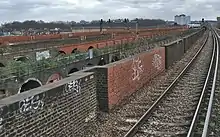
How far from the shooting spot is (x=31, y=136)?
7.31m

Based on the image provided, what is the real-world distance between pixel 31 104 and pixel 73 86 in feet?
7.37

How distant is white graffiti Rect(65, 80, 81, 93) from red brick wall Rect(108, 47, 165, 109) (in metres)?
2.16

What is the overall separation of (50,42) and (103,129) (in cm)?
2359

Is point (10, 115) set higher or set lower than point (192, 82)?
higher

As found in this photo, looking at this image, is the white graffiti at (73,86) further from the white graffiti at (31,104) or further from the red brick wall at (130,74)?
the red brick wall at (130,74)

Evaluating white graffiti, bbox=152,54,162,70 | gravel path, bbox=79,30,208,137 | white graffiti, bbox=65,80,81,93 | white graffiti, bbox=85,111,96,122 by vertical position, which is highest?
white graffiti, bbox=65,80,81,93

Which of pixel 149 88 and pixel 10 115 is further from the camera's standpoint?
pixel 149 88

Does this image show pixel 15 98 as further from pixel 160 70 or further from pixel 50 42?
pixel 50 42

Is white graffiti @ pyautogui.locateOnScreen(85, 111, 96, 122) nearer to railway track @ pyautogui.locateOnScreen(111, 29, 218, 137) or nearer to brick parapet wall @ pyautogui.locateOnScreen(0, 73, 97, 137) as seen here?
brick parapet wall @ pyautogui.locateOnScreen(0, 73, 97, 137)

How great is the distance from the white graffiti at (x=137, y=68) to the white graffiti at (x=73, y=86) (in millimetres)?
5725

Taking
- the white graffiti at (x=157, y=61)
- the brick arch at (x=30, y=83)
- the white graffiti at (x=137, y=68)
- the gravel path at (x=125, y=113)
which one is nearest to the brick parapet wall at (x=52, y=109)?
the gravel path at (x=125, y=113)

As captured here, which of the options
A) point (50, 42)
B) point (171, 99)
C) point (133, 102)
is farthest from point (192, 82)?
point (50, 42)

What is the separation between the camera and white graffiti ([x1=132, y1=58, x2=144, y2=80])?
15.5m

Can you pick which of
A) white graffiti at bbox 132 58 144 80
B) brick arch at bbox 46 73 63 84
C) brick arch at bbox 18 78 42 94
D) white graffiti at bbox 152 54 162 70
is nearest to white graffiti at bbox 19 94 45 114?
white graffiti at bbox 132 58 144 80
